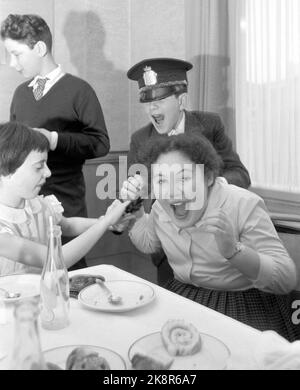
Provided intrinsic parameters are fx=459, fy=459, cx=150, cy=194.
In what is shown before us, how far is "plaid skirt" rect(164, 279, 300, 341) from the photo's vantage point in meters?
1.66

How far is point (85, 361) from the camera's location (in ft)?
2.93

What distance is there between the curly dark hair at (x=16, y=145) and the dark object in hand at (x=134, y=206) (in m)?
0.40

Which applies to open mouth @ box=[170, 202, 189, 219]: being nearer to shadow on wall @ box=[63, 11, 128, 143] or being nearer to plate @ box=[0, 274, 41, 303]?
plate @ box=[0, 274, 41, 303]

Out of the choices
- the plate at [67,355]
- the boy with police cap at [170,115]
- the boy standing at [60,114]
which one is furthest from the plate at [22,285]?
the boy standing at [60,114]

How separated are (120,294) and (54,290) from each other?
0.80ft

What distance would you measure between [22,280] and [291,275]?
0.92m

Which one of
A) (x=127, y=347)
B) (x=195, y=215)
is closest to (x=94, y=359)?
(x=127, y=347)

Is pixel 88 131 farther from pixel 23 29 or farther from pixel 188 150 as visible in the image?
pixel 188 150

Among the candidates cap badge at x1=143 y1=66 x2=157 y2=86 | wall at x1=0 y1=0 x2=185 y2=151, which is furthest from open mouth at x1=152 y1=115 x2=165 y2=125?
wall at x1=0 y1=0 x2=185 y2=151

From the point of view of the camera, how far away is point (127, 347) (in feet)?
3.43

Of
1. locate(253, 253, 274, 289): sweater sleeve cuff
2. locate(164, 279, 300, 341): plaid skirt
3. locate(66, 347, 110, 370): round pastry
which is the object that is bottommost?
A: locate(164, 279, 300, 341): plaid skirt

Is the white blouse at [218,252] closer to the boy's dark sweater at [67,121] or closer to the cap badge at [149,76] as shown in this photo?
the cap badge at [149,76]

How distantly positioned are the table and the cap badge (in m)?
1.30

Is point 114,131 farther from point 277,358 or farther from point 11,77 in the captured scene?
point 277,358
